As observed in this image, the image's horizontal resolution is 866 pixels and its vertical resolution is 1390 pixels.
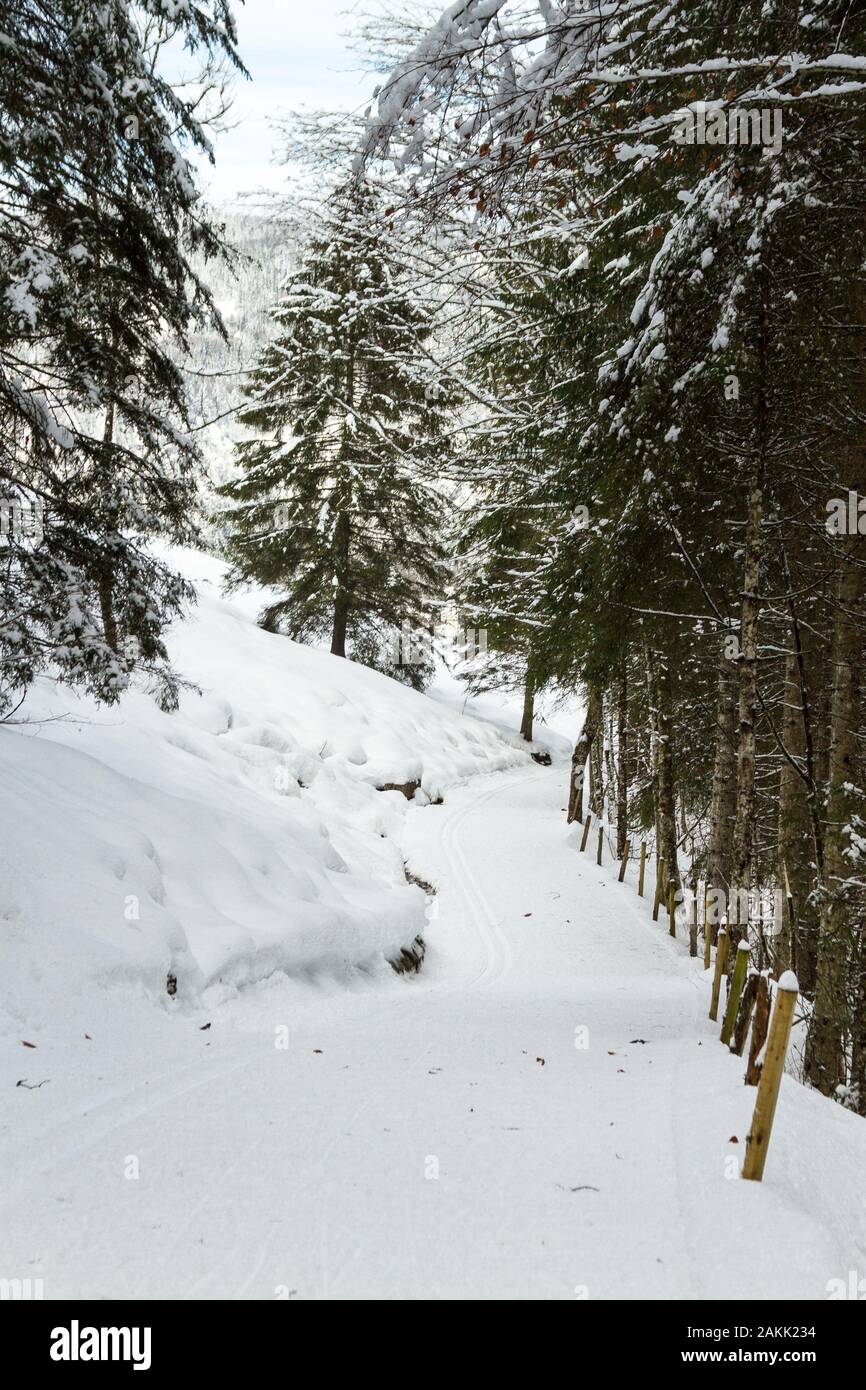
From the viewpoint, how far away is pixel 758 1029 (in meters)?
4.00

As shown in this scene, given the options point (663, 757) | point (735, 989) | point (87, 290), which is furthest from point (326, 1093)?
point (663, 757)

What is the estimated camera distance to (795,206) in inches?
208

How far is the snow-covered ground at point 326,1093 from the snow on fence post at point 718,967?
0.28 meters

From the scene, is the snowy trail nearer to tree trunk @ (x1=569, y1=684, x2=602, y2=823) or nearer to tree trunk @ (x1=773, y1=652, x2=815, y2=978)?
tree trunk @ (x1=773, y1=652, x2=815, y2=978)

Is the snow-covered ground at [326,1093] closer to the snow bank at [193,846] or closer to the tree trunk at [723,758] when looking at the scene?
the snow bank at [193,846]

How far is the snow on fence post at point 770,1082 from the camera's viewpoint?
2934 millimetres

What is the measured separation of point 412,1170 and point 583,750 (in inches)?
522

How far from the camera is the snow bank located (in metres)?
4.49

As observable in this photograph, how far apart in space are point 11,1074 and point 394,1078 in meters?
2.01

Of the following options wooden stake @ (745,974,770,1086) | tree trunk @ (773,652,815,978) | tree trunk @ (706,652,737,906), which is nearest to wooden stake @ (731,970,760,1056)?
wooden stake @ (745,974,770,1086)

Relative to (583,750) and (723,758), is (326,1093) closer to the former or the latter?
(723,758)

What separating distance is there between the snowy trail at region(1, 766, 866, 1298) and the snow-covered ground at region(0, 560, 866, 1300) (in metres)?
0.01
